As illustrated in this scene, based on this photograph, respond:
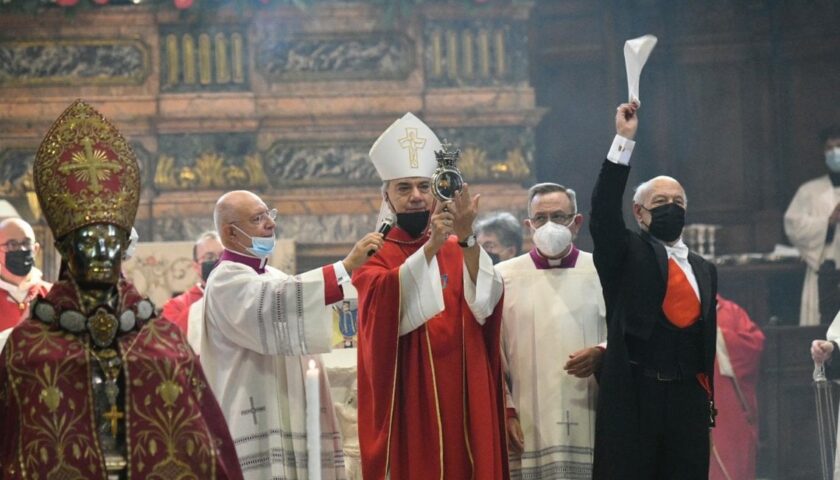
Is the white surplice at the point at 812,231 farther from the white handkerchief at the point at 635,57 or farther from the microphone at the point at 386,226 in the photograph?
the microphone at the point at 386,226

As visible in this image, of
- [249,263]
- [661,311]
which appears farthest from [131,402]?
[661,311]

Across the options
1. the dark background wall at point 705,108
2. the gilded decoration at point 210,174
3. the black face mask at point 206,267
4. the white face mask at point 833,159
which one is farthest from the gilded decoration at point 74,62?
the white face mask at point 833,159

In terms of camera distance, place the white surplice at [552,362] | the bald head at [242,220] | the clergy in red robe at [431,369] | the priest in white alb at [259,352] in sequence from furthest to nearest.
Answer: the white surplice at [552,362] → the bald head at [242,220] → the priest in white alb at [259,352] → the clergy in red robe at [431,369]

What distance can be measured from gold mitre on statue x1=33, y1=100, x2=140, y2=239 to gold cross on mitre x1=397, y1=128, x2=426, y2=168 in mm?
2147

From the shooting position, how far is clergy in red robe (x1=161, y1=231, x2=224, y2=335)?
8.55 m

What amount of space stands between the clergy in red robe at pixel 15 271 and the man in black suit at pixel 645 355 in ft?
11.4

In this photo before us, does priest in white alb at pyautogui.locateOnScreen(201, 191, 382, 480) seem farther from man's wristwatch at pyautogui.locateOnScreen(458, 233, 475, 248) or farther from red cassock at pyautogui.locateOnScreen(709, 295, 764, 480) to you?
red cassock at pyautogui.locateOnScreen(709, 295, 764, 480)

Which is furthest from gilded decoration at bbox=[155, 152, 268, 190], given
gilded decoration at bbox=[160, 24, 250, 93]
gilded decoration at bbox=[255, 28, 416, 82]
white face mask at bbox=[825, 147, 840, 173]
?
white face mask at bbox=[825, 147, 840, 173]

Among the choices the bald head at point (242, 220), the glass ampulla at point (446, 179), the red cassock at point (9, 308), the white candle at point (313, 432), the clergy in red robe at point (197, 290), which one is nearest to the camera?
the white candle at point (313, 432)

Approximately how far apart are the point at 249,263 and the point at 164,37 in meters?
5.75

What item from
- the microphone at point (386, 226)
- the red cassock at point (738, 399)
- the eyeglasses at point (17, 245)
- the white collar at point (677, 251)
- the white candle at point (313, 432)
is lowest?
the red cassock at point (738, 399)

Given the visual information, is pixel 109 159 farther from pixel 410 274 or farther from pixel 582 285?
pixel 582 285

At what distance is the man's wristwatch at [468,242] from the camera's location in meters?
5.66

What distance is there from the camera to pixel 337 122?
37.9 ft
